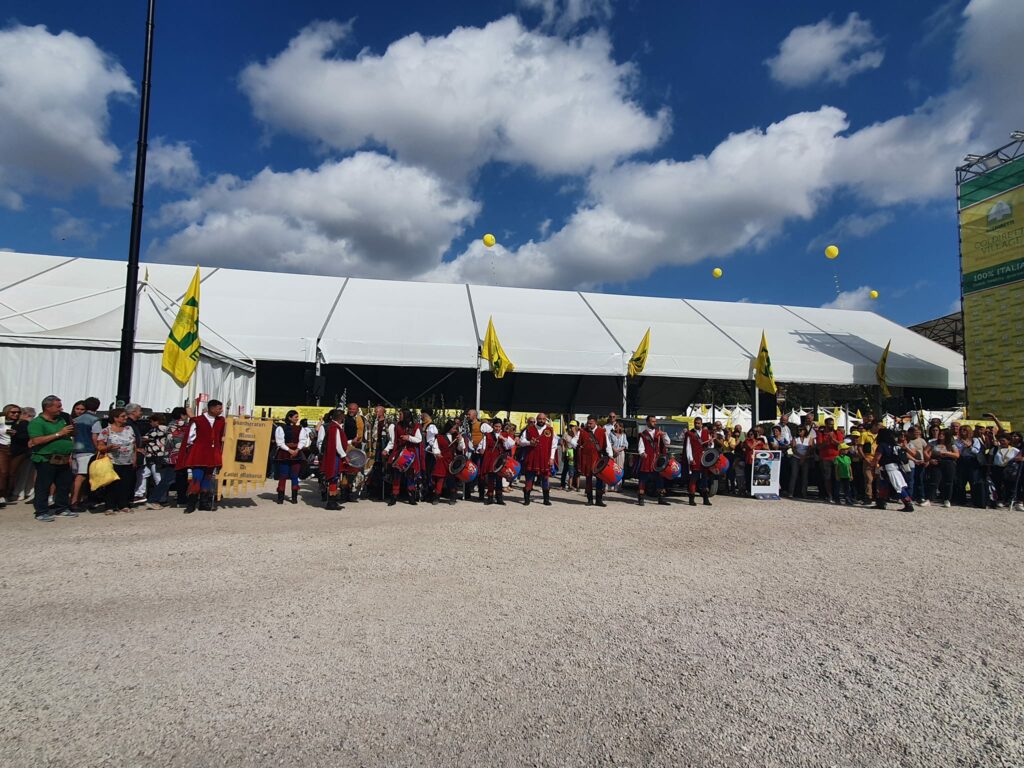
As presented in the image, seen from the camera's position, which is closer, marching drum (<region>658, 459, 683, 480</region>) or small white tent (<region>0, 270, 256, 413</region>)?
marching drum (<region>658, 459, 683, 480</region>)

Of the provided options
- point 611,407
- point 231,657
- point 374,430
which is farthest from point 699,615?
point 611,407

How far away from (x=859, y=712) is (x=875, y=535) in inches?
224

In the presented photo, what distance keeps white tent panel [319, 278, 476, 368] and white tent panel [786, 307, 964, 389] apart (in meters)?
14.4

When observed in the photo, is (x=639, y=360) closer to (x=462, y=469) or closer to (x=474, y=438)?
(x=474, y=438)

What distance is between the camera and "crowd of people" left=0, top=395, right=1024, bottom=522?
8.16 metres

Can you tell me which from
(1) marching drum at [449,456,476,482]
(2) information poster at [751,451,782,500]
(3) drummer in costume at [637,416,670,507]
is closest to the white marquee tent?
(1) marching drum at [449,456,476,482]

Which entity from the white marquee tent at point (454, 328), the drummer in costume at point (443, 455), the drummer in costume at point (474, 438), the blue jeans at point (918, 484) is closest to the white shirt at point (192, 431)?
the drummer in costume at point (443, 455)

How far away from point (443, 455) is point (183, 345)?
504 centimetres

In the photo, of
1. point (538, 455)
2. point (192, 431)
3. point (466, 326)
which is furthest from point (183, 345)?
point (466, 326)

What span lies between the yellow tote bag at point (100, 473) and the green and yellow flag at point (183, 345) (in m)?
2.56

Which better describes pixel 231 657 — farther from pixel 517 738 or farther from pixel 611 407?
pixel 611 407

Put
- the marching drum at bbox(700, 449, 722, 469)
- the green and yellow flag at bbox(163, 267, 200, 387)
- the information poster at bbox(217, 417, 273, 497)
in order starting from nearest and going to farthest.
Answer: the information poster at bbox(217, 417, 273, 497) < the green and yellow flag at bbox(163, 267, 200, 387) < the marching drum at bbox(700, 449, 722, 469)

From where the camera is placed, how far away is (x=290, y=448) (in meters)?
9.62

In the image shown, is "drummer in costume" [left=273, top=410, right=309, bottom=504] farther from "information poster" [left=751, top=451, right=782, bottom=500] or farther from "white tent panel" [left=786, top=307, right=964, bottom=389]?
"white tent panel" [left=786, top=307, right=964, bottom=389]
